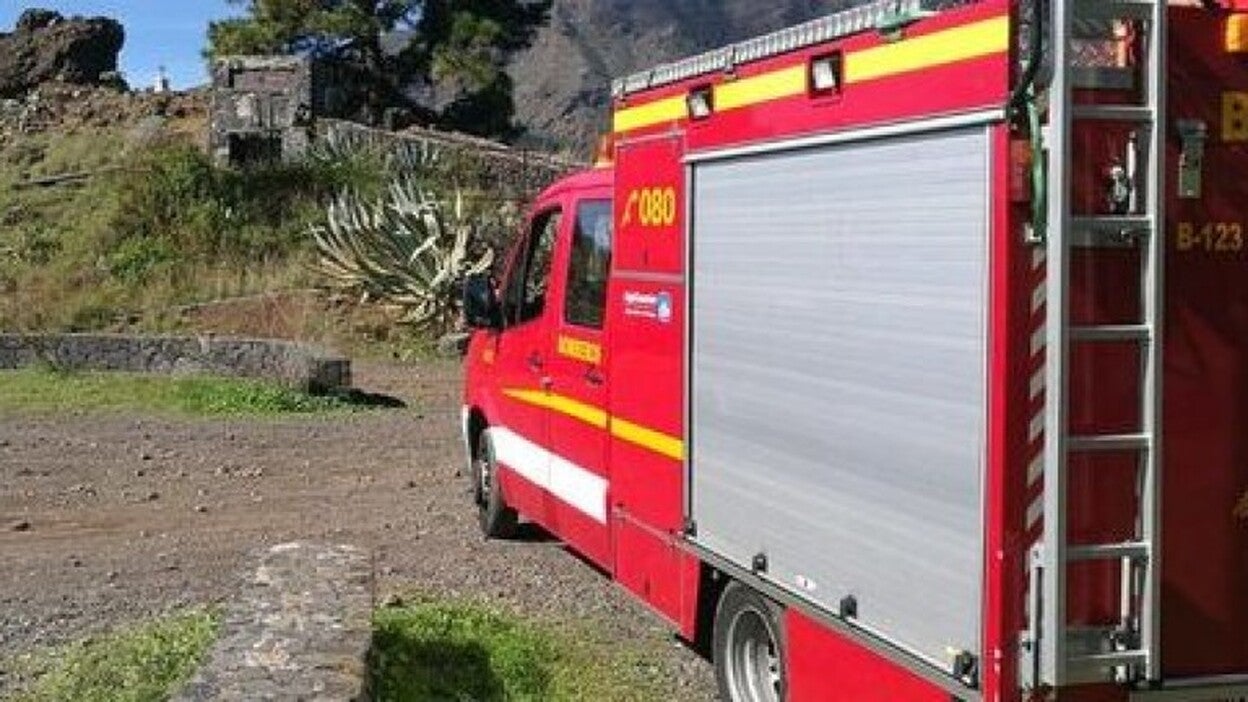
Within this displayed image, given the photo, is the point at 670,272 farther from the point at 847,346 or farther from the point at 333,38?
the point at 333,38

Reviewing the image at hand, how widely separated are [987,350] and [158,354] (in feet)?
55.8

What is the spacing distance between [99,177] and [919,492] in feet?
101

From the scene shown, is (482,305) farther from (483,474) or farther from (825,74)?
(825,74)

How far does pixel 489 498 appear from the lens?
1062 centimetres

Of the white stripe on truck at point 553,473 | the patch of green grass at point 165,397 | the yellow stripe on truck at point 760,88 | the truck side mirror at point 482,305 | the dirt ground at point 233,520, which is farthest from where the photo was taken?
the patch of green grass at point 165,397

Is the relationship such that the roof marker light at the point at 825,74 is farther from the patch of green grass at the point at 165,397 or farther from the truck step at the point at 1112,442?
the patch of green grass at the point at 165,397

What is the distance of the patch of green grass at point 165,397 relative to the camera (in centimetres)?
1705

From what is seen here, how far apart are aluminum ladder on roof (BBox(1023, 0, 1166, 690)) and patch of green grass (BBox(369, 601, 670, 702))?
2903 millimetres

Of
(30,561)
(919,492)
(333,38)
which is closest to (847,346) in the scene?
(919,492)

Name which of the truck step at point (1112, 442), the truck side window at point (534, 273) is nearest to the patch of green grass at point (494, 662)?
the truck side window at point (534, 273)

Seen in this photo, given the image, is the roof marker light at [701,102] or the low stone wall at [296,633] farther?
the roof marker light at [701,102]

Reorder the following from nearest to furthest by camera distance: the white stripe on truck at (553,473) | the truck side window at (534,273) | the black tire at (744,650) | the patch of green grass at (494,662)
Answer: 1. the black tire at (744,650)
2. the patch of green grass at (494,662)
3. the white stripe on truck at (553,473)
4. the truck side window at (534,273)

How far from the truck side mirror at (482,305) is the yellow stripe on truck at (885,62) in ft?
11.0

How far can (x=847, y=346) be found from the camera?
5301mm
